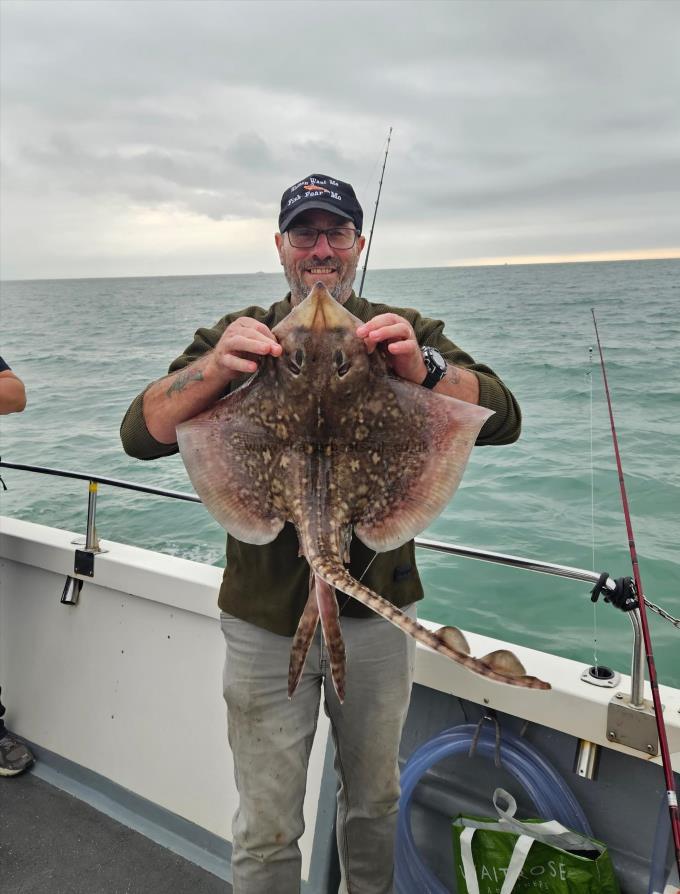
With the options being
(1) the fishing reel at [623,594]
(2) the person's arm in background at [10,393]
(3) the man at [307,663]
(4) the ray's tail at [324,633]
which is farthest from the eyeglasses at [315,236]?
(2) the person's arm in background at [10,393]

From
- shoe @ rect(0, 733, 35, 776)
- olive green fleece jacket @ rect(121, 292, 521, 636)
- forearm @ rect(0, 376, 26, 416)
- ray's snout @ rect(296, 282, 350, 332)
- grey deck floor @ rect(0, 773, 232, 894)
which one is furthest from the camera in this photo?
shoe @ rect(0, 733, 35, 776)

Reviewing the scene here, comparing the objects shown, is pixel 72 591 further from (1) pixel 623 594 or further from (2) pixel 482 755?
(1) pixel 623 594

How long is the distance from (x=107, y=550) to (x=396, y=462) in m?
2.14

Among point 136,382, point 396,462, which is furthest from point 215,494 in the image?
point 136,382

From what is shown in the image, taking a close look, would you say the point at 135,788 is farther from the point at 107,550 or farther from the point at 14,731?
the point at 107,550

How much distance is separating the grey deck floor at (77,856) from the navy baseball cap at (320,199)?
2594mm

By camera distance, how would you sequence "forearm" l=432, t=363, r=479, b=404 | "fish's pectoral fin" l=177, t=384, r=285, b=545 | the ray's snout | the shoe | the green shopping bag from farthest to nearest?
the shoe → the green shopping bag → "forearm" l=432, t=363, r=479, b=404 → "fish's pectoral fin" l=177, t=384, r=285, b=545 → the ray's snout

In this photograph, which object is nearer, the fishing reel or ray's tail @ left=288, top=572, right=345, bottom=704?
ray's tail @ left=288, top=572, right=345, bottom=704

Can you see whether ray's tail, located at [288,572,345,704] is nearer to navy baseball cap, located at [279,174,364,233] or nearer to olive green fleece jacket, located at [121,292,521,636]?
olive green fleece jacket, located at [121,292,521,636]

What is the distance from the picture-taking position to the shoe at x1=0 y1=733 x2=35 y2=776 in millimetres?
3240

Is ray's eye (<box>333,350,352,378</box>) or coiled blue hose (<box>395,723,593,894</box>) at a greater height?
ray's eye (<box>333,350,352,378</box>)

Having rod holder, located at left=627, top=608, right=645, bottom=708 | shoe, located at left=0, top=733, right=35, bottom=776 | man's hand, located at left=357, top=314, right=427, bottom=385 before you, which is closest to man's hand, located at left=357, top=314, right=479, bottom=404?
man's hand, located at left=357, top=314, right=427, bottom=385

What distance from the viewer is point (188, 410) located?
5.67 feet

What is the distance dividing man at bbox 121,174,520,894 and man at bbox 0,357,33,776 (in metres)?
1.36
